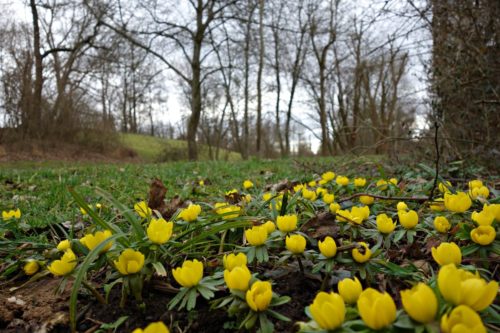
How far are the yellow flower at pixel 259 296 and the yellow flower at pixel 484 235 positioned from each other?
0.64 meters

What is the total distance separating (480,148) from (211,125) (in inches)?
785

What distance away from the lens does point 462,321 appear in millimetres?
582

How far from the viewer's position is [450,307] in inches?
25.6

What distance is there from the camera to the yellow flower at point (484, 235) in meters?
0.95

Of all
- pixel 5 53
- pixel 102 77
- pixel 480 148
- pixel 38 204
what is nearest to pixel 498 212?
pixel 480 148

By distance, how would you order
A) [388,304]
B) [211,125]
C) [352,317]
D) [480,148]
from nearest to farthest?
[388,304], [352,317], [480,148], [211,125]

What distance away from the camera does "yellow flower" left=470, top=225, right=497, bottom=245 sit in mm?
954

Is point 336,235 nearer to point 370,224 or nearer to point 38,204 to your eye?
point 370,224

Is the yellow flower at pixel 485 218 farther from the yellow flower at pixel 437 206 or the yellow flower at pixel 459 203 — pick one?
the yellow flower at pixel 437 206

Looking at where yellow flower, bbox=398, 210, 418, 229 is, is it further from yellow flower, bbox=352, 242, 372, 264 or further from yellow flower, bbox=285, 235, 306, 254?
yellow flower, bbox=285, 235, 306, 254

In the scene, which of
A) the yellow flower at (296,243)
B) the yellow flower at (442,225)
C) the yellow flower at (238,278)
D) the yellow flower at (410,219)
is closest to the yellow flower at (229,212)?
the yellow flower at (296,243)

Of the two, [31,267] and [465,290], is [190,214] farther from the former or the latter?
[465,290]

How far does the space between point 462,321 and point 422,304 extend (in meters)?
0.06

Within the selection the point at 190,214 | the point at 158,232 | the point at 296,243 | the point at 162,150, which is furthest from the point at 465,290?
the point at 162,150
